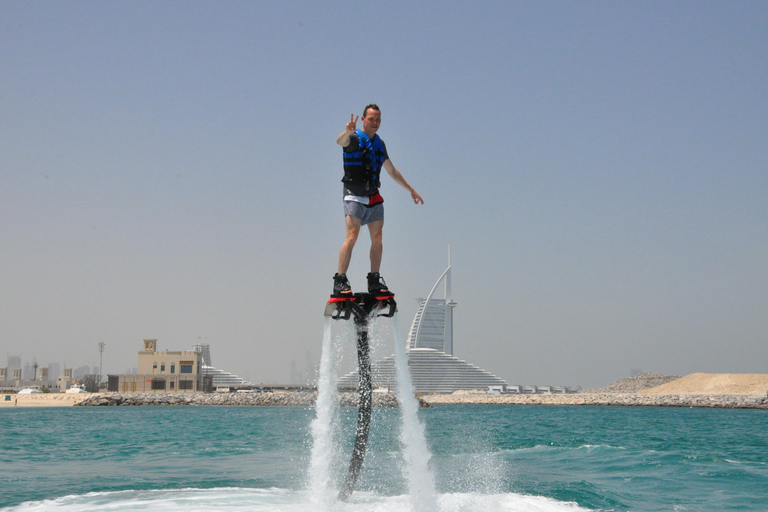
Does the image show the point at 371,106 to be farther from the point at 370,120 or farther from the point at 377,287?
the point at 377,287

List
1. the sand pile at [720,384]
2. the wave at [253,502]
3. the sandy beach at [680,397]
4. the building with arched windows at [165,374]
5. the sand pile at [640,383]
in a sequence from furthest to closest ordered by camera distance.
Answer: the sand pile at [640,383]
the building with arched windows at [165,374]
the sand pile at [720,384]
the sandy beach at [680,397]
the wave at [253,502]

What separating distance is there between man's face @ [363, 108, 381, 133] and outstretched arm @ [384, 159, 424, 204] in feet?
1.96

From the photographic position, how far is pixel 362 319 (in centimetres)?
971

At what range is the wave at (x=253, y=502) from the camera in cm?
1415

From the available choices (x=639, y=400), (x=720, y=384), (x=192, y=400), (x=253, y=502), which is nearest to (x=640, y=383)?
(x=720, y=384)

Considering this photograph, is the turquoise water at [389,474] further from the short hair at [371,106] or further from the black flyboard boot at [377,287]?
the short hair at [371,106]

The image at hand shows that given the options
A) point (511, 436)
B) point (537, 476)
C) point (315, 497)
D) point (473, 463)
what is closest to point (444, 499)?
point (315, 497)

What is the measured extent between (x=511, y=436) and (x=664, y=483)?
70.6 feet

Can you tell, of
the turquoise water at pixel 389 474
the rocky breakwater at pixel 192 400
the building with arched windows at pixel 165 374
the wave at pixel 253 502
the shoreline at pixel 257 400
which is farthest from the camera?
the building with arched windows at pixel 165 374

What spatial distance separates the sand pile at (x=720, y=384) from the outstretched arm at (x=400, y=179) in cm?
12820

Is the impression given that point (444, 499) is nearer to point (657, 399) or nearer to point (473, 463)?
point (473, 463)

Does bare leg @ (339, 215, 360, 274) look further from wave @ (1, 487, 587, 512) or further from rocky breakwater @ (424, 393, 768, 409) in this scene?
rocky breakwater @ (424, 393, 768, 409)

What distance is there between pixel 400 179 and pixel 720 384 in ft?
462

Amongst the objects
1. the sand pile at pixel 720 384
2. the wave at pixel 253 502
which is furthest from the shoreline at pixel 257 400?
the wave at pixel 253 502
